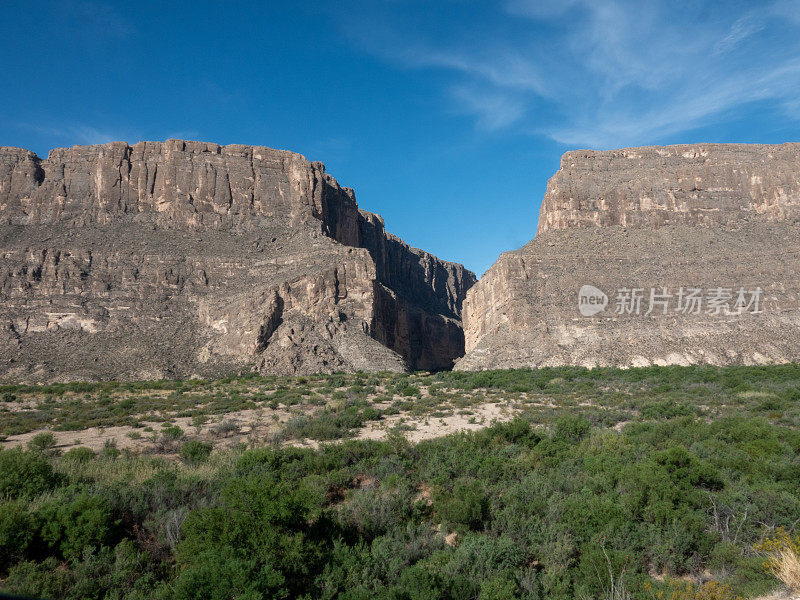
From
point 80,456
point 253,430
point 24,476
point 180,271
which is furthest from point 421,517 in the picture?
point 180,271

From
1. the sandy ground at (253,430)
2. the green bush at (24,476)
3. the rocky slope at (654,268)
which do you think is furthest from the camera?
the rocky slope at (654,268)

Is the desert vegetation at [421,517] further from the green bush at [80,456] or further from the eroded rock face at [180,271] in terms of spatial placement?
the eroded rock face at [180,271]

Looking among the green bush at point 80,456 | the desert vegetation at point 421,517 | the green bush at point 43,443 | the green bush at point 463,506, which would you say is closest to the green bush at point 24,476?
the desert vegetation at point 421,517

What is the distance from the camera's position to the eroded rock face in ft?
163

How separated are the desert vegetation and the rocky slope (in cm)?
3904

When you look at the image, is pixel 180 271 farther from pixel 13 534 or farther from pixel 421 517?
pixel 421 517

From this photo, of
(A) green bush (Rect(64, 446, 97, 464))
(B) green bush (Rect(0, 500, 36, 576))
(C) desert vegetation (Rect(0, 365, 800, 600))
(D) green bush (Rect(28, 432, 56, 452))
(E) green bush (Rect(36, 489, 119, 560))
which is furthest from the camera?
(D) green bush (Rect(28, 432, 56, 452))

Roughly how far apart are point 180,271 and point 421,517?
2474 inches

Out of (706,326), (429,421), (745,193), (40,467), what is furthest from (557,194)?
(40,467)

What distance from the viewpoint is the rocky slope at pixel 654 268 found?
49188mm

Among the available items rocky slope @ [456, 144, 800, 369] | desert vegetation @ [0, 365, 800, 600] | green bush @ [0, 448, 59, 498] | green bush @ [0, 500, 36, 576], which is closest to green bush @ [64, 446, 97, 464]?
desert vegetation @ [0, 365, 800, 600]

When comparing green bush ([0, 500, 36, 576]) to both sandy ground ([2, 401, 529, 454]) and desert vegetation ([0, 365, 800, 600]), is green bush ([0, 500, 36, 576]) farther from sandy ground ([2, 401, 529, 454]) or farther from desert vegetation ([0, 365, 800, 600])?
sandy ground ([2, 401, 529, 454])

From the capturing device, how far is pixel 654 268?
58938 millimetres

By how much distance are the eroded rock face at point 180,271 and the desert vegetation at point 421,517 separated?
123 ft
